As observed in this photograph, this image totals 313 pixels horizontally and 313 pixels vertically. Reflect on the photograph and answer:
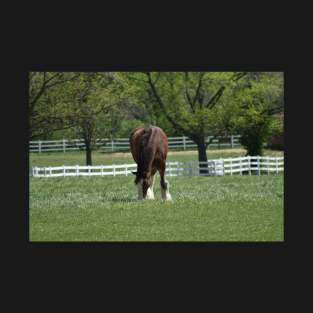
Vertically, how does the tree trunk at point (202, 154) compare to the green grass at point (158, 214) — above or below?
above

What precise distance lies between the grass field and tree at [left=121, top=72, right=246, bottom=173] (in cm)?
773

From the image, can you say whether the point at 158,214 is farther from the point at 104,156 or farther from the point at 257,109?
the point at 104,156

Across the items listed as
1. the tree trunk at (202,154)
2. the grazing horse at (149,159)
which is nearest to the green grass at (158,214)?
the grazing horse at (149,159)

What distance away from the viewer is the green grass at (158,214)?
47.4ft

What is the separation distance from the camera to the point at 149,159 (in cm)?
1741

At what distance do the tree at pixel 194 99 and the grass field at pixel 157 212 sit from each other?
7.73 meters

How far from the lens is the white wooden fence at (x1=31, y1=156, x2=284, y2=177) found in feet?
90.7

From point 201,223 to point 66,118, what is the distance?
29.8ft

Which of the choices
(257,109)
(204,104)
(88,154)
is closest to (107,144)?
(88,154)

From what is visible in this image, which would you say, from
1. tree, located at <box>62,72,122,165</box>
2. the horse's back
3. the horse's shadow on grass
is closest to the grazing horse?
the horse's back

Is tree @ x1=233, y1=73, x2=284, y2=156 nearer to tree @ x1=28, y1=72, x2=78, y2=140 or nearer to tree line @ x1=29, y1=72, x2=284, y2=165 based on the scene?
tree line @ x1=29, y1=72, x2=284, y2=165

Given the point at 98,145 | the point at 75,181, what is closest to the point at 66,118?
→ the point at 75,181

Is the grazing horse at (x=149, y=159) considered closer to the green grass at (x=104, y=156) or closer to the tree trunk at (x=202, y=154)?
the tree trunk at (x=202, y=154)

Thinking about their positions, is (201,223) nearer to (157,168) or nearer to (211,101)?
(157,168)
